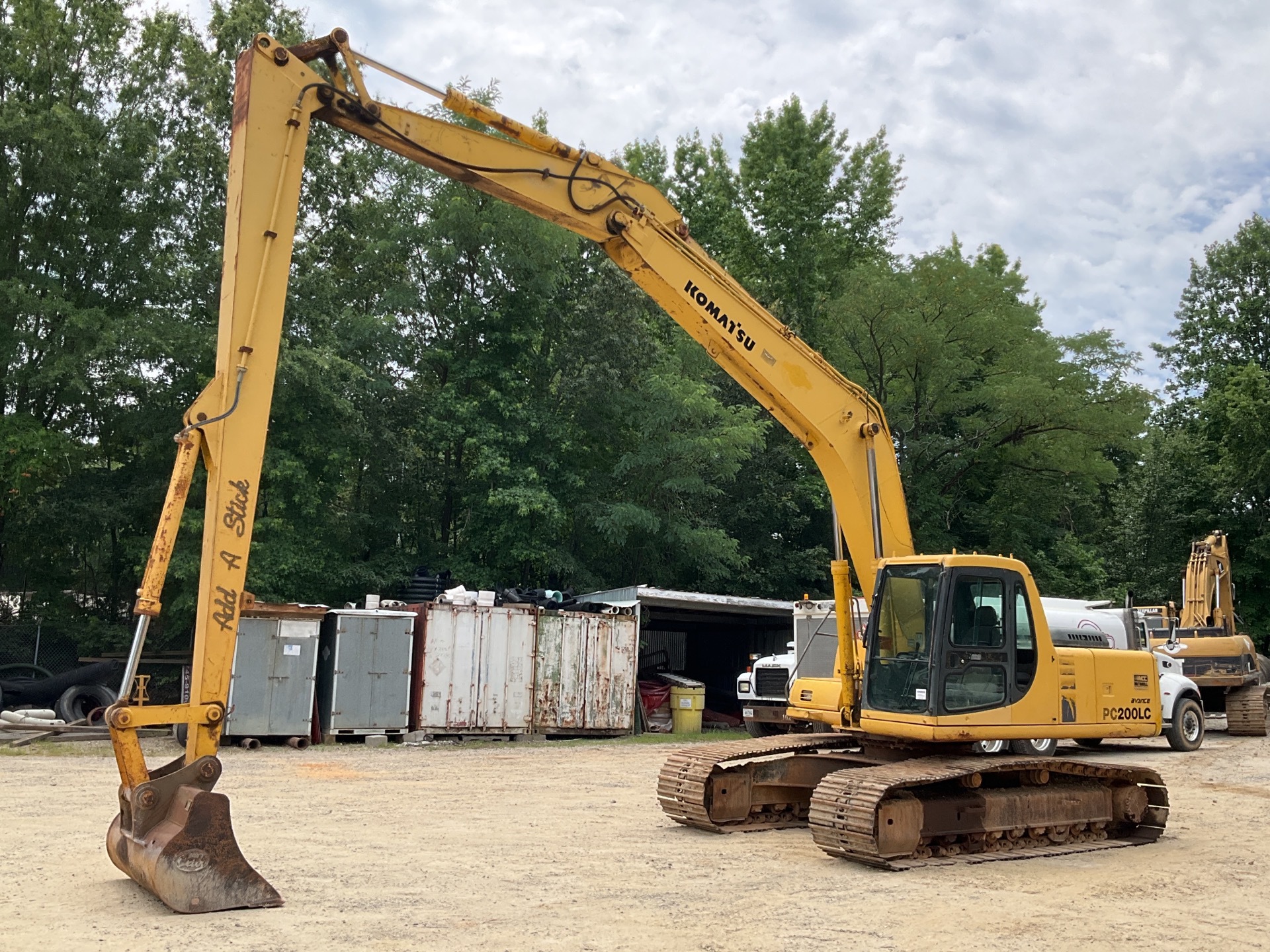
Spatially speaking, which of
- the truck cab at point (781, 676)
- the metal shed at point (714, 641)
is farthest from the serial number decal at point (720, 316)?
the metal shed at point (714, 641)

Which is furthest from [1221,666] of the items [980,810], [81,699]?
[81,699]

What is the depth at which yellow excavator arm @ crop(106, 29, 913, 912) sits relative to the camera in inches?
246

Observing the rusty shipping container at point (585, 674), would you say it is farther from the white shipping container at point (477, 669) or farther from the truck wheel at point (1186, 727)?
the truck wheel at point (1186, 727)

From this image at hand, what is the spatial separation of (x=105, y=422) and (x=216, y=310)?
3262 millimetres

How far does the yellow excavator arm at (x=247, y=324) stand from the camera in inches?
246

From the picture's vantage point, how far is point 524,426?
2577 cm

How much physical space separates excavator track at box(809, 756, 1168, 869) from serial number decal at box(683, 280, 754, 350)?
3.82 metres

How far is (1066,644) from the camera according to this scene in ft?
55.7

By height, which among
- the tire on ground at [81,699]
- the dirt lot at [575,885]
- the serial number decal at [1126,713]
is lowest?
the dirt lot at [575,885]

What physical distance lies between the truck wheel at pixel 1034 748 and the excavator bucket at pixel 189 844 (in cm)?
1146

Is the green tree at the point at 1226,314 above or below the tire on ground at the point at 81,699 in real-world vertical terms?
above

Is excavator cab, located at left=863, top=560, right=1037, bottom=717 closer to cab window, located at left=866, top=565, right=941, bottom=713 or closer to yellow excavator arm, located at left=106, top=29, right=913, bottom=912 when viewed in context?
cab window, located at left=866, top=565, right=941, bottom=713

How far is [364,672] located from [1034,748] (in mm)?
10578

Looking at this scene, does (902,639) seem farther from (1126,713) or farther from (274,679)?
(274,679)
